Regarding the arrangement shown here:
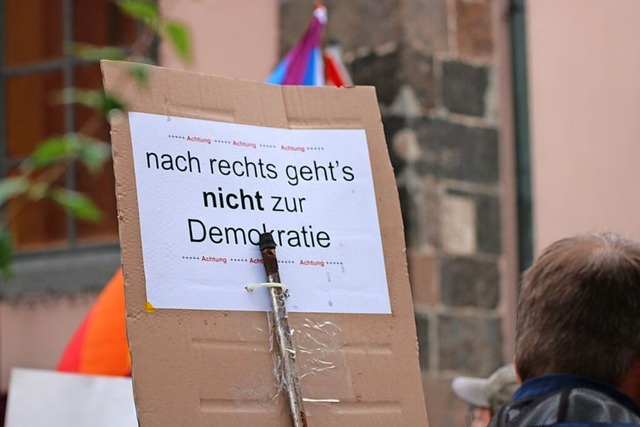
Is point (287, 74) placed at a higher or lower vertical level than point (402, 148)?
higher

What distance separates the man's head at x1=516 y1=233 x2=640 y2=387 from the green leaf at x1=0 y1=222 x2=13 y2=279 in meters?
0.79

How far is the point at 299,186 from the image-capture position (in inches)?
100

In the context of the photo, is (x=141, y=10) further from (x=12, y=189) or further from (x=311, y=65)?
(x=311, y=65)

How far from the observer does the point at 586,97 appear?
21.4 feet

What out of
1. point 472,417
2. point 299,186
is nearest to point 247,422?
point 299,186

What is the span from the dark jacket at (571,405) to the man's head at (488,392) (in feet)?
5.04

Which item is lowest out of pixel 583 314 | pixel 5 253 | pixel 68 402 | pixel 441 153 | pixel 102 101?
pixel 441 153

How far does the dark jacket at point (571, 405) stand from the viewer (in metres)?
2.06

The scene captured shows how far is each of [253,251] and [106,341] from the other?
235 cm

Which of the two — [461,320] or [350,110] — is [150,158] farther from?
[461,320]

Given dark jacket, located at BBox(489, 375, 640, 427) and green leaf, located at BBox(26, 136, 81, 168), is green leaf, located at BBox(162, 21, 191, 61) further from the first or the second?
dark jacket, located at BBox(489, 375, 640, 427)

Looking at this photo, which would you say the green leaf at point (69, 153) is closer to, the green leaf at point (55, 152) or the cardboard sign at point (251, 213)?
the green leaf at point (55, 152)

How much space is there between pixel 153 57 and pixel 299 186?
4.29 metres

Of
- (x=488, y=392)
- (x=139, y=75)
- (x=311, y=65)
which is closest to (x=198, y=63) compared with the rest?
(x=311, y=65)
